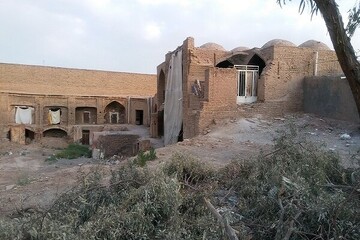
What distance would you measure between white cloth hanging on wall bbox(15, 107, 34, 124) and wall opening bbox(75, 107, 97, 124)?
3.79 meters

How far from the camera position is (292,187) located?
11.6 feet

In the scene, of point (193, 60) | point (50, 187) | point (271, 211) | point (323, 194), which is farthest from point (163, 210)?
point (193, 60)

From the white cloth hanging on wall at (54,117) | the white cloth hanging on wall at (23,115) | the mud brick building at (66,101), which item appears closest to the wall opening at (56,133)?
the mud brick building at (66,101)

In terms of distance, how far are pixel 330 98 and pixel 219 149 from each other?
6.28m

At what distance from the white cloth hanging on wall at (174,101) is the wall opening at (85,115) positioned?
12.6 metres

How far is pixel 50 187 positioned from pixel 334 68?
1357cm

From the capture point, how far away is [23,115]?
2519 centimetres

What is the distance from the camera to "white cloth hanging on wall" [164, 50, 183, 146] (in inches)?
605

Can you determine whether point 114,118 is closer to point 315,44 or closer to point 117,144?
point 117,144

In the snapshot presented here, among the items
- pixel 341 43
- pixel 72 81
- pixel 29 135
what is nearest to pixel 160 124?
pixel 29 135

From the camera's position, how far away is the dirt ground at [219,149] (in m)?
6.28

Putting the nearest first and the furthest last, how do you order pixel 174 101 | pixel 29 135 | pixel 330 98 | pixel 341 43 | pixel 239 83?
pixel 341 43 < pixel 330 98 < pixel 239 83 < pixel 174 101 < pixel 29 135

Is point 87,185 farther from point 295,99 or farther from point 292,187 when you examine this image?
point 295,99

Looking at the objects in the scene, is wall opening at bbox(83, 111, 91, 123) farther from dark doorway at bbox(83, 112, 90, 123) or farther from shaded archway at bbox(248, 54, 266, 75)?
shaded archway at bbox(248, 54, 266, 75)
